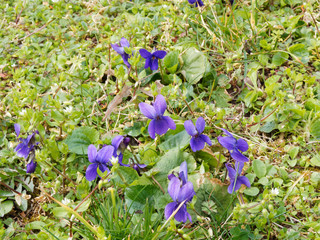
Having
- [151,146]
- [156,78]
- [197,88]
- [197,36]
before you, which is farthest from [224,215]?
[197,36]

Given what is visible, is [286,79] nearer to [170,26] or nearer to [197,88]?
[197,88]

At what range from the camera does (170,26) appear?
2.86 meters

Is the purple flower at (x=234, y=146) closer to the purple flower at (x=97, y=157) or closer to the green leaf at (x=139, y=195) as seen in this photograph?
the green leaf at (x=139, y=195)

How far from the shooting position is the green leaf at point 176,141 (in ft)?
6.49

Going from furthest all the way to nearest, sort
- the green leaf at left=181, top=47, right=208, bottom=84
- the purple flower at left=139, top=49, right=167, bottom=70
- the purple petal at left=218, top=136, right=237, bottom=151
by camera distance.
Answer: the green leaf at left=181, top=47, right=208, bottom=84
the purple flower at left=139, top=49, right=167, bottom=70
the purple petal at left=218, top=136, right=237, bottom=151

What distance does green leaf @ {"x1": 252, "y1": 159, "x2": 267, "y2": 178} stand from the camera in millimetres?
1879

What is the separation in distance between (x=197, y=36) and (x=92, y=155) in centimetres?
143

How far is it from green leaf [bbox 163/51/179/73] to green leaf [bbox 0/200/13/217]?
1.42m

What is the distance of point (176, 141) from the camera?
2.01 meters

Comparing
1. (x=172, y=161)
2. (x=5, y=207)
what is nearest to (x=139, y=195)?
(x=172, y=161)

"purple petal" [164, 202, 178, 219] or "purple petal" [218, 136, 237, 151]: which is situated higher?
"purple petal" [218, 136, 237, 151]

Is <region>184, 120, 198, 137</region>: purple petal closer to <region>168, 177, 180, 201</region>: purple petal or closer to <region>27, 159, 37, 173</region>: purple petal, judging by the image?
<region>168, 177, 180, 201</region>: purple petal

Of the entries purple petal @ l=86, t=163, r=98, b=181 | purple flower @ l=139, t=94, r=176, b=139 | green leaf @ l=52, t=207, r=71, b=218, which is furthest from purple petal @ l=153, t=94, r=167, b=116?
green leaf @ l=52, t=207, r=71, b=218

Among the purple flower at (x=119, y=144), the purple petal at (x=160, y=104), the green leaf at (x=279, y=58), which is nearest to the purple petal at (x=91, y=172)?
the purple flower at (x=119, y=144)
